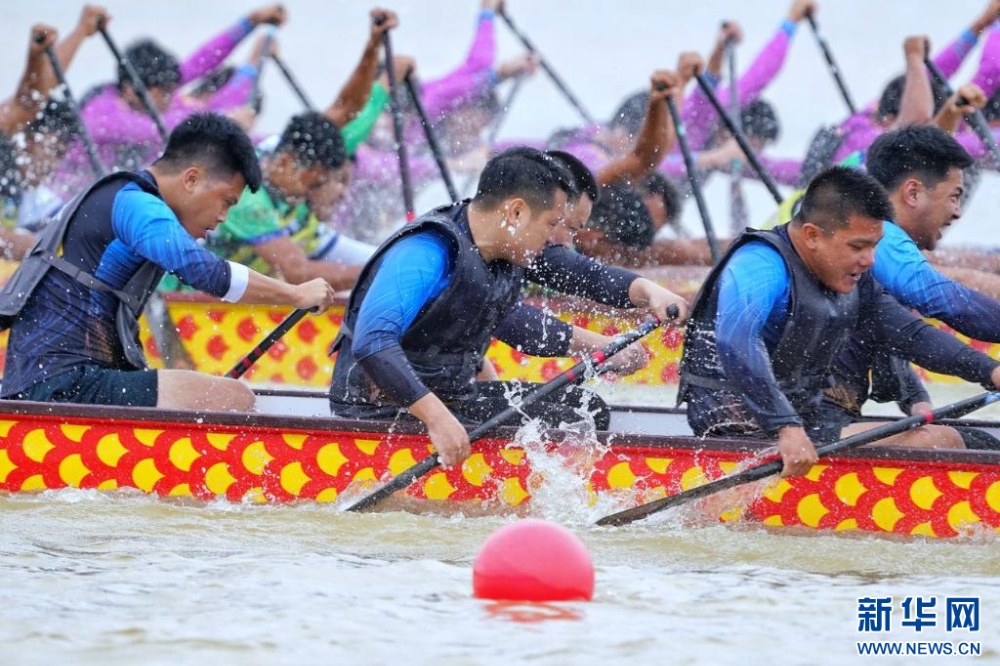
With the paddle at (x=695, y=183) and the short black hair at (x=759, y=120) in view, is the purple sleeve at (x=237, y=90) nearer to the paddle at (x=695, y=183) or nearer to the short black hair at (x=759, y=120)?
the short black hair at (x=759, y=120)

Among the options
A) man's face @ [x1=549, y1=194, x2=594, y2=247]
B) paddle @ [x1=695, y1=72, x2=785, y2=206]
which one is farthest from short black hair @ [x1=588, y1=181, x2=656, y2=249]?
man's face @ [x1=549, y1=194, x2=594, y2=247]

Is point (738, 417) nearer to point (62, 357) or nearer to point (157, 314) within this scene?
point (62, 357)

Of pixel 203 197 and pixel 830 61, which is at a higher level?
pixel 830 61

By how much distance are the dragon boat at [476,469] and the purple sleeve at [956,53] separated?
5.65 m

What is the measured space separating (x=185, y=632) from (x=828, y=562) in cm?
175

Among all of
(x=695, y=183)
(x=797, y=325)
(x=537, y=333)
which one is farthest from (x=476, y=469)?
(x=695, y=183)

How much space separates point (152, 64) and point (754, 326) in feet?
21.7

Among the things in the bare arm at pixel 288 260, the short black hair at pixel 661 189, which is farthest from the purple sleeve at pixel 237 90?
the short black hair at pixel 661 189

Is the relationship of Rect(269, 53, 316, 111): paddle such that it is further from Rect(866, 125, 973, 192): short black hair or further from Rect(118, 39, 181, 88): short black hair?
Rect(866, 125, 973, 192): short black hair

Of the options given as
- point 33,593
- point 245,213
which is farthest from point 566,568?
point 245,213

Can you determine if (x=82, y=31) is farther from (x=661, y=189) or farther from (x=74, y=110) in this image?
(x=661, y=189)

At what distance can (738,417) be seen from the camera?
4.79 m

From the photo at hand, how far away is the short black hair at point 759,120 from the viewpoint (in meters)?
11.7

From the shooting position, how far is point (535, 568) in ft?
12.3
